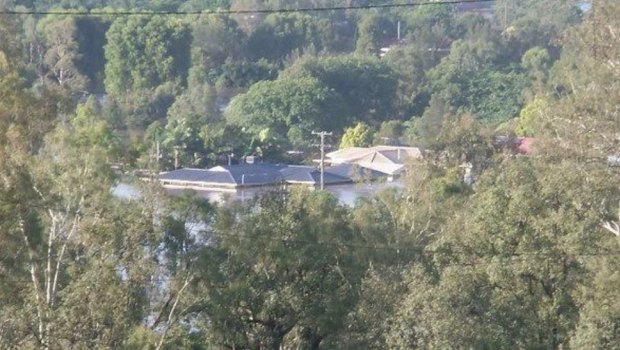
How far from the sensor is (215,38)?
4075 centimetres

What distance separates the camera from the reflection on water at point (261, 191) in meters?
12.6

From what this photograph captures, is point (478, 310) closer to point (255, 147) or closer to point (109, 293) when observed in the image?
point (109, 293)

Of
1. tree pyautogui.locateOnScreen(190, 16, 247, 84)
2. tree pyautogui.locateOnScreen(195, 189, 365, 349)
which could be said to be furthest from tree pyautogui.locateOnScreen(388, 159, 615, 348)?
tree pyautogui.locateOnScreen(190, 16, 247, 84)

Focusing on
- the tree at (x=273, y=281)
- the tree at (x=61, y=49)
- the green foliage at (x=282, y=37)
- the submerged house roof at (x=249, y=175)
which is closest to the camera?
the tree at (x=273, y=281)

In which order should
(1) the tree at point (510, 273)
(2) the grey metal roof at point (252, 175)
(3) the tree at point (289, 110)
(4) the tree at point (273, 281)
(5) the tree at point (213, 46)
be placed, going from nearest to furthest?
1. (1) the tree at point (510, 273)
2. (4) the tree at point (273, 281)
3. (2) the grey metal roof at point (252, 175)
4. (3) the tree at point (289, 110)
5. (5) the tree at point (213, 46)

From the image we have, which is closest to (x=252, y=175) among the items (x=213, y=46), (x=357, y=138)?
(x=357, y=138)

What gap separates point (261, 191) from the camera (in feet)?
44.8

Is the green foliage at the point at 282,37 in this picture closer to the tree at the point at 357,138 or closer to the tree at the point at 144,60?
the tree at the point at 144,60

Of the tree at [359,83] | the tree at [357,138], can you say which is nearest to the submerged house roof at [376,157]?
the tree at [357,138]

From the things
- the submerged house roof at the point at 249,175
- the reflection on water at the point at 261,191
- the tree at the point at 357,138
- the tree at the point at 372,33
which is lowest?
the tree at the point at 357,138

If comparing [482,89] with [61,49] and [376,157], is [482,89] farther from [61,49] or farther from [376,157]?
[61,49]

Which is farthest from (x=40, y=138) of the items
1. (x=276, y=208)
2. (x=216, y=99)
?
(x=216, y=99)

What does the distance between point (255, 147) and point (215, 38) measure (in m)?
12.2

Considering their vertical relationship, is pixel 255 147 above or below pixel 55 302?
below
